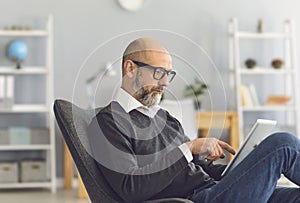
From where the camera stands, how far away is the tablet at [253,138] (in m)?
2.30

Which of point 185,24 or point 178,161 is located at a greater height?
point 185,24


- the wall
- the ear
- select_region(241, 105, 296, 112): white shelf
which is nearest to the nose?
the ear

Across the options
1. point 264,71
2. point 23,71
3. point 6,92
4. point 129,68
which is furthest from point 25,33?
point 129,68

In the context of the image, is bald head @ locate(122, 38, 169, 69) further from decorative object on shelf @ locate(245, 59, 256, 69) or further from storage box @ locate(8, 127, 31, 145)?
decorative object on shelf @ locate(245, 59, 256, 69)

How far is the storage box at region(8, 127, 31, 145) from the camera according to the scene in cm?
578

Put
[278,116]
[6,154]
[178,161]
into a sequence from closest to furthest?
[178,161], [6,154], [278,116]

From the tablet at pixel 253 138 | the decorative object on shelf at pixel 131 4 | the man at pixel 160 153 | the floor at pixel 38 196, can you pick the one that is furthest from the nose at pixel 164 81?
the decorative object on shelf at pixel 131 4

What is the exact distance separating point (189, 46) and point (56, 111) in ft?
1.78

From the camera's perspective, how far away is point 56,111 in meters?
2.39

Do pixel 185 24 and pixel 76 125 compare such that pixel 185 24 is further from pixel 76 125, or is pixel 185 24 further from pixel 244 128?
pixel 76 125

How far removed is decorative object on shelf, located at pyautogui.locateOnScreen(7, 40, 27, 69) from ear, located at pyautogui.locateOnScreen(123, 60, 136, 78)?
11.6 ft

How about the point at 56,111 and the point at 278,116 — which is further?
the point at 278,116

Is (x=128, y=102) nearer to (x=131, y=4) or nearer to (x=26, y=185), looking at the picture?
(x=26, y=185)

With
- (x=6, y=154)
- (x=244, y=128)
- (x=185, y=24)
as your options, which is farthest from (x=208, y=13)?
(x=6, y=154)
